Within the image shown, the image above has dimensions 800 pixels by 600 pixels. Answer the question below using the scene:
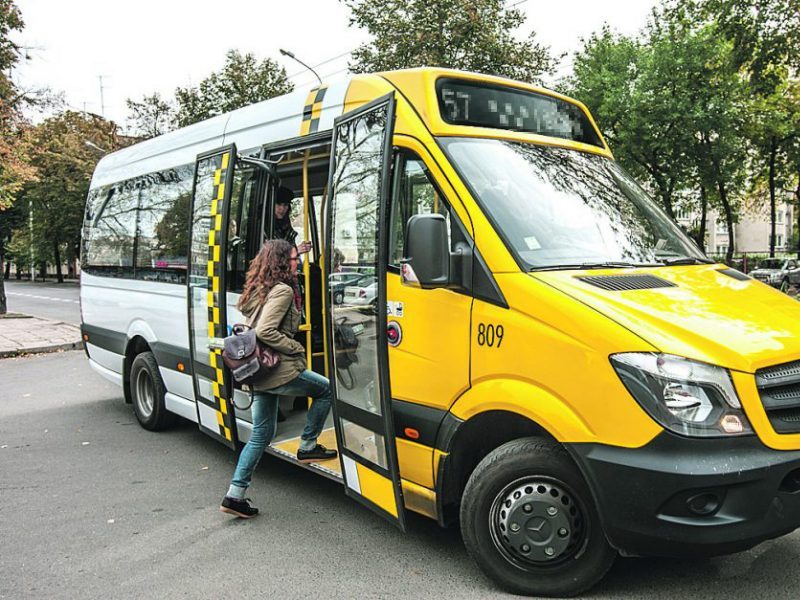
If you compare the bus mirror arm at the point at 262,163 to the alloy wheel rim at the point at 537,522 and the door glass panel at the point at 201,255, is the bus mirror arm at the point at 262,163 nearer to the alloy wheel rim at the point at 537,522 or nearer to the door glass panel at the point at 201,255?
the door glass panel at the point at 201,255

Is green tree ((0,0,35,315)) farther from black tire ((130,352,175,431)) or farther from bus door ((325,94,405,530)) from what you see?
bus door ((325,94,405,530))

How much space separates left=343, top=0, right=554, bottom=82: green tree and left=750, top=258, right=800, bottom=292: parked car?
54.0 feet

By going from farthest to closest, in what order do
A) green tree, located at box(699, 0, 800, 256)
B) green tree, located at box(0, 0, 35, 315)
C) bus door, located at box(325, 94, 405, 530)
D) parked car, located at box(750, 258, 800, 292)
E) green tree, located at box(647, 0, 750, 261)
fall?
parked car, located at box(750, 258, 800, 292) < green tree, located at box(647, 0, 750, 261) < green tree, located at box(0, 0, 35, 315) < green tree, located at box(699, 0, 800, 256) < bus door, located at box(325, 94, 405, 530)

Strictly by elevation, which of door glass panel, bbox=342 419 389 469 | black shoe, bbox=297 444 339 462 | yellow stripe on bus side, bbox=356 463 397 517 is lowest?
black shoe, bbox=297 444 339 462

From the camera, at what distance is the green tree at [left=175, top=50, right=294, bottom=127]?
1377 inches

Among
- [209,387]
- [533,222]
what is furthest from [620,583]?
[209,387]

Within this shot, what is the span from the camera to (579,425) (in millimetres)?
3016

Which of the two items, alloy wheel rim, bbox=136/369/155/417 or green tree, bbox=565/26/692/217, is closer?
alloy wheel rim, bbox=136/369/155/417

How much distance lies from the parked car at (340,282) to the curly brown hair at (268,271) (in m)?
0.43

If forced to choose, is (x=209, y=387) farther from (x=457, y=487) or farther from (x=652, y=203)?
(x=652, y=203)

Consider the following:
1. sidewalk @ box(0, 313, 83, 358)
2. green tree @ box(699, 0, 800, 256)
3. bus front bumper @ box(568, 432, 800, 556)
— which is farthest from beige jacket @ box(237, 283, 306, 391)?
green tree @ box(699, 0, 800, 256)

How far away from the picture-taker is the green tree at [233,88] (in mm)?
34969

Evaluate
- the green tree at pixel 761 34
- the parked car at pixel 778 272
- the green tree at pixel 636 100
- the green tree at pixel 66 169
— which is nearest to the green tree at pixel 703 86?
the green tree at pixel 636 100

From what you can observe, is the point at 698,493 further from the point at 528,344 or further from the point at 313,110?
the point at 313,110
